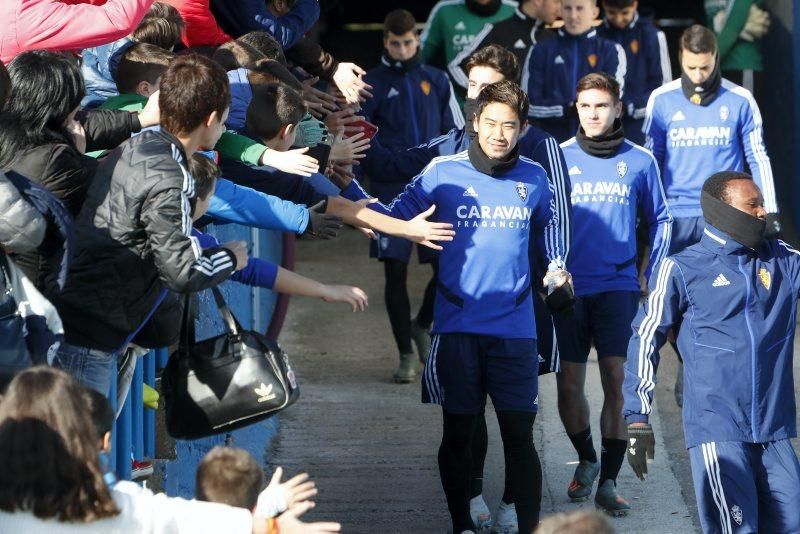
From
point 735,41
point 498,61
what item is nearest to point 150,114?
point 498,61

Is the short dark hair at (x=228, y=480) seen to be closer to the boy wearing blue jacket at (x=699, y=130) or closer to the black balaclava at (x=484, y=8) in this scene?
the boy wearing blue jacket at (x=699, y=130)

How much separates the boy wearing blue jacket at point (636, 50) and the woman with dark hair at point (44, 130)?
5.95 m

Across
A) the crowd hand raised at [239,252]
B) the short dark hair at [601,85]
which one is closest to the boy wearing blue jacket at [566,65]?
the short dark hair at [601,85]

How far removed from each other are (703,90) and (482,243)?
297 cm

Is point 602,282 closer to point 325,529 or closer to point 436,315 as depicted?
point 436,315

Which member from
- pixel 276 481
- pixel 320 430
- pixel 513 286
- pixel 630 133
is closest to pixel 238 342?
pixel 276 481

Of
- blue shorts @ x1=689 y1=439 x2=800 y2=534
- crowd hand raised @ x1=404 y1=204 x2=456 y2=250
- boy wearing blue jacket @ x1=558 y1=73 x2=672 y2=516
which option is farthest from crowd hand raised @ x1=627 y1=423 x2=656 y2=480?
boy wearing blue jacket @ x1=558 y1=73 x2=672 y2=516

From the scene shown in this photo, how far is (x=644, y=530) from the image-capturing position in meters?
6.81

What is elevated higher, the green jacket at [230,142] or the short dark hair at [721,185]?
the green jacket at [230,142]

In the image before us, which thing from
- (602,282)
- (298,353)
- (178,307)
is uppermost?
(178,307)

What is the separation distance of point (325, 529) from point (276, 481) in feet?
0.83

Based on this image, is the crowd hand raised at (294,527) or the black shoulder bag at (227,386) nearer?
the crowd hand raised at (294,527)

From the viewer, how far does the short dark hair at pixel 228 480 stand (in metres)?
4.07

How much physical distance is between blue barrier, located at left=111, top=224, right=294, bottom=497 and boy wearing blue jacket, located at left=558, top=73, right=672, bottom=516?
1733 millimetres
